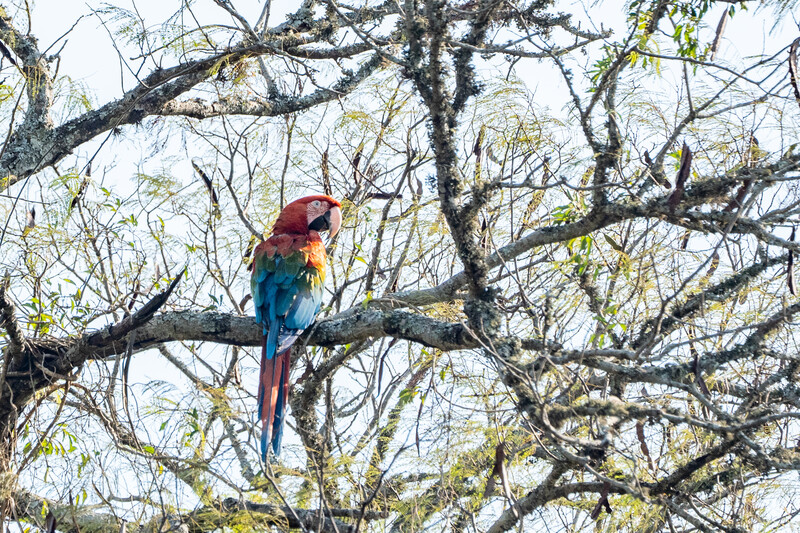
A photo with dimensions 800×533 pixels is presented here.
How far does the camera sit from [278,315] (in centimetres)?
331

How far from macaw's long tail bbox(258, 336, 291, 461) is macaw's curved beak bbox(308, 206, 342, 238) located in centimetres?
99

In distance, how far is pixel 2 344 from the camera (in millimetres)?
3420

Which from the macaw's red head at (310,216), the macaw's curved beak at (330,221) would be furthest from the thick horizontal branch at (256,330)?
the macaw's curved beak at (330,221)

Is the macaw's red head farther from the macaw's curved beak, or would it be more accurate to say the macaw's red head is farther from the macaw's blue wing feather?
the macaw's blue wing feather

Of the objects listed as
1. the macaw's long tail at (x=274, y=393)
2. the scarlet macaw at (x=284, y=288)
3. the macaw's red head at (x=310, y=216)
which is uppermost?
the macaw's red head at (x=310, y=216)

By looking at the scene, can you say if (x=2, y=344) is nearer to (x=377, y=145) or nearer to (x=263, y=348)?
(x=263, y=348)

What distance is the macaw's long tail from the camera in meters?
3.20

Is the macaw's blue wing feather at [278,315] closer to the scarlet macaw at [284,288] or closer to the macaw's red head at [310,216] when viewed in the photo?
the scarlet macaw at [284,288]

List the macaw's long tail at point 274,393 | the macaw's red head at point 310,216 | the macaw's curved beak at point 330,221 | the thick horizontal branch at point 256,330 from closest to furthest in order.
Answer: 1. the thick horizontal branch at point 256,330
2. the macaw's long tail at point 274,393
3. the macaw's red head at point 310,216
4. the macaw's curved beak at point 330,221

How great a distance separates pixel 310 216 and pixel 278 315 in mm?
918

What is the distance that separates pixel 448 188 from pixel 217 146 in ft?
6.89

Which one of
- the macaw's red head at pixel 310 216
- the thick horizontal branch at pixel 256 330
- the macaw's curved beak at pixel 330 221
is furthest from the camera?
the macaw's curved beak at pixel 330 221

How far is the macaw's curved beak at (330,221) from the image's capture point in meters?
4.16

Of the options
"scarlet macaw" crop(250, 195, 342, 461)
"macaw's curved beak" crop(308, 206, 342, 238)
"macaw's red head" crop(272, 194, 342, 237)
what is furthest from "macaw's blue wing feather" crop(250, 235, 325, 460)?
"macaw's curved beak" crop(308, 206, 342, 238)
